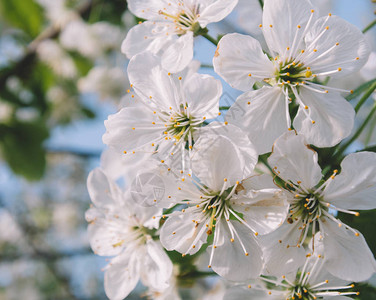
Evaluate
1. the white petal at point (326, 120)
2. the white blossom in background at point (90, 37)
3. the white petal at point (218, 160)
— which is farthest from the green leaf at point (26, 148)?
the white petal at point (326, 120)

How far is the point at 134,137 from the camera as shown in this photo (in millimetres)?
984

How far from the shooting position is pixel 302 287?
98 cm

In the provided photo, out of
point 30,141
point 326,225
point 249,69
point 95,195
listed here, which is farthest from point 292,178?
point 30,141

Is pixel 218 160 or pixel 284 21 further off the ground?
pixel 284 21

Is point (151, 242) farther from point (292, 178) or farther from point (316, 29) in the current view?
point (316, 29)

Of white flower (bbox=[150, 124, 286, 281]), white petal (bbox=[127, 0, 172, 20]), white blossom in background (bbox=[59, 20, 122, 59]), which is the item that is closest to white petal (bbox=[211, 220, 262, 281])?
white flower (bbox=[150, 124, 286, 281])

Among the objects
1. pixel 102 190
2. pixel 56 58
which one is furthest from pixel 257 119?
pixel 56 58

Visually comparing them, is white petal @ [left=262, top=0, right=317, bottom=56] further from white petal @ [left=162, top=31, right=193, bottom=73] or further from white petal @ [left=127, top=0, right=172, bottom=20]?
white petal @ [left=127, top=0, right=172, bottom=20]

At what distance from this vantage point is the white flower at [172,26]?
95 cm

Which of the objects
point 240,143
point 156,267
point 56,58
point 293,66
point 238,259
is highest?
point 293,66

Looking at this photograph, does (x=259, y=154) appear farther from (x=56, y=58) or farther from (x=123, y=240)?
(x=56, y=58)

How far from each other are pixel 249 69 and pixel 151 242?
49cm

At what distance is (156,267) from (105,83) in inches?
72.0

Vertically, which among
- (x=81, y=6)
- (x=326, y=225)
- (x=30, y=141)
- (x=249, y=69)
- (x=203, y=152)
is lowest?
(x=30, y=141)
